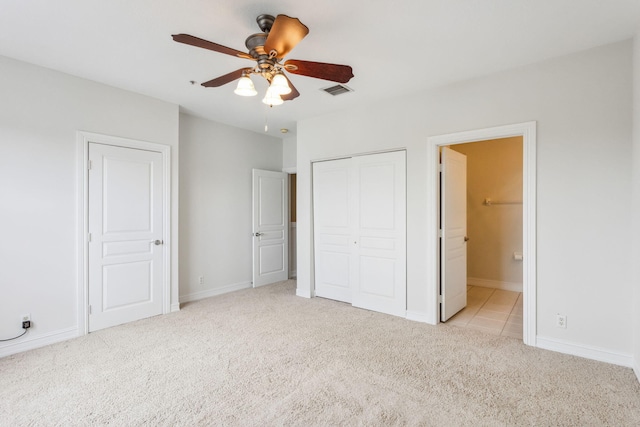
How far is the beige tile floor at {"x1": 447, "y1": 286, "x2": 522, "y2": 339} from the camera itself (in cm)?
342

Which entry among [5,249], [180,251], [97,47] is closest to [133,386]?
[5,249]

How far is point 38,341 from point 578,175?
5222 mm

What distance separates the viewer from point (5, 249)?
282cm

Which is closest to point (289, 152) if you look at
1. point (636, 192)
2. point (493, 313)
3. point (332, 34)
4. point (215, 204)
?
point (215, 204)

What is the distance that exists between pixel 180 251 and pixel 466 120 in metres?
4.02

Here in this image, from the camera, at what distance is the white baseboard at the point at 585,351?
8.43 feet

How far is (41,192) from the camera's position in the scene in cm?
301

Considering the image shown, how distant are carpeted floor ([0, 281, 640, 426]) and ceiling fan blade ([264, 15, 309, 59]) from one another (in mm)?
2321

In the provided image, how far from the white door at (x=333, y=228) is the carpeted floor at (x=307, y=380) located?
110 cm

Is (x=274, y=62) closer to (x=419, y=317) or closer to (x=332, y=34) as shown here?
(x=332, y=34)

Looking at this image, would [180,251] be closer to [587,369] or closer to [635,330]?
[587,369]

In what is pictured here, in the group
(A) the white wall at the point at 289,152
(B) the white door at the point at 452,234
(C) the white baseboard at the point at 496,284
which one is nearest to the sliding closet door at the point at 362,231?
(B) the white door at the point at 452,234

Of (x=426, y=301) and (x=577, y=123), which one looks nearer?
(x=577, y=123)

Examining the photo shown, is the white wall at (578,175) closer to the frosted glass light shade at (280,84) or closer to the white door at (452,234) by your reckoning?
the white door at (452,234)
